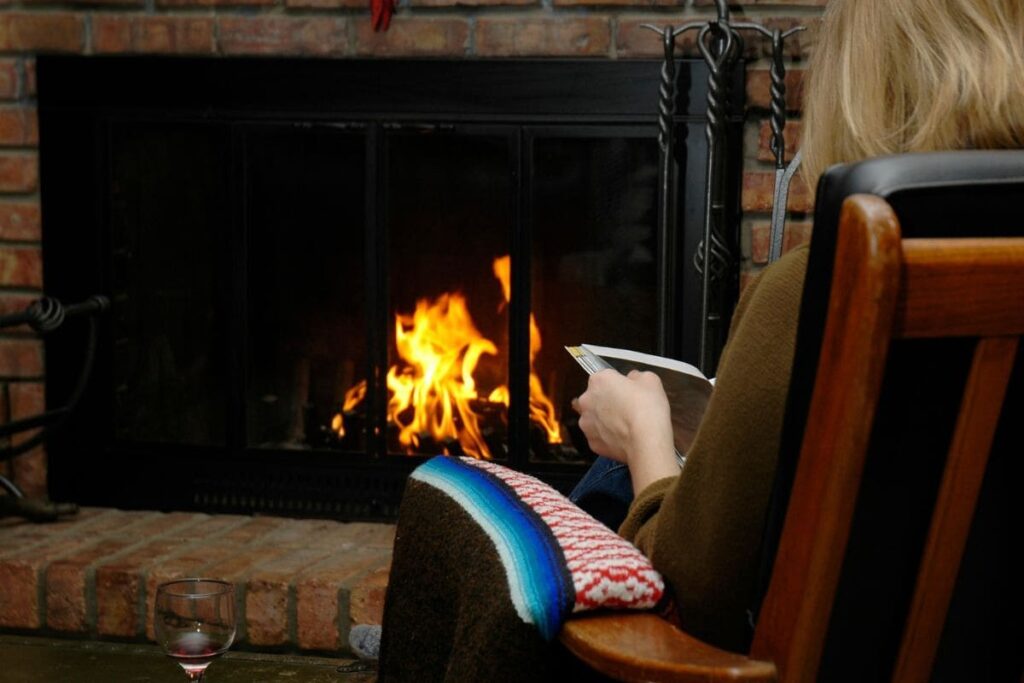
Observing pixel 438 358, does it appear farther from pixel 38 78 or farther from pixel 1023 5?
pixel 1023 5

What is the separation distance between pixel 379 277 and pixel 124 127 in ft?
1.72

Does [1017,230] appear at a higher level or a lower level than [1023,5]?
lower

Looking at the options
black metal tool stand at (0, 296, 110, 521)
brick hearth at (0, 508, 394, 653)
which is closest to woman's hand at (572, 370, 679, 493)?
brick hearth at (0, 508, 394, 653)

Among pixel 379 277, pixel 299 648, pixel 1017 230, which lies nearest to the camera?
pixel 1017 230

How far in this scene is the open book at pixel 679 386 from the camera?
50.9 inches

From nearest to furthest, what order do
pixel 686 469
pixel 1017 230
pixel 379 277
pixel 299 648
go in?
1. pixel 1017 230
2. pixel 686 469
3. pixel 299 648
4. pixel 379 277

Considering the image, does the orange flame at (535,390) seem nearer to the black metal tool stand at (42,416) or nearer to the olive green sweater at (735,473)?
the black metal tool stand at (42,416)

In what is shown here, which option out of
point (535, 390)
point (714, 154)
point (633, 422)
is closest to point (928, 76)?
point (633, 422)

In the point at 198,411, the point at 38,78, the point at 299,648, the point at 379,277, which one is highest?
the point at 38,78

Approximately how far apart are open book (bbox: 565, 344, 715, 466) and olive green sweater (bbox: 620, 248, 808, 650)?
0.37m

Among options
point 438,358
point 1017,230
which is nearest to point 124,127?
point 438,358

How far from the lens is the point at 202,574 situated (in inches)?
83.0

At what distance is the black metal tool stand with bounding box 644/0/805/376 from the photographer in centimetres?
210

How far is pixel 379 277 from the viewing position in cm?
233
